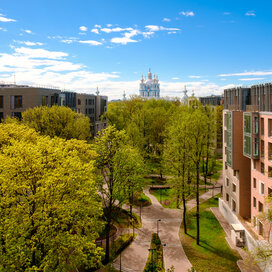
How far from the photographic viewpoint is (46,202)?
19531 mm

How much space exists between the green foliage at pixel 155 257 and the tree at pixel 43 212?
694 cm

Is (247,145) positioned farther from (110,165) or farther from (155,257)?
(155,257)

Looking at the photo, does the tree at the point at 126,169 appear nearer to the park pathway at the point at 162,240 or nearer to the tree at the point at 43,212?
the park pathway at the point at 162,240

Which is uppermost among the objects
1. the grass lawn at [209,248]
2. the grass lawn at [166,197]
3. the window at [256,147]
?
the window at [256,147]

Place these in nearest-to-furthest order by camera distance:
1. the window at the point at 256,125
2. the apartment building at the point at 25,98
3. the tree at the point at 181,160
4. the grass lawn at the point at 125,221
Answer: the window at the point at 256,125, the tree at the point at 181,160, the grass lawn at the point at 125,221, the apartment building at the point at 25,98

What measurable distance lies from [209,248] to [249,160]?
1243 cm

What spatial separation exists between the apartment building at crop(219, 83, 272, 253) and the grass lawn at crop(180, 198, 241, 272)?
245 cm

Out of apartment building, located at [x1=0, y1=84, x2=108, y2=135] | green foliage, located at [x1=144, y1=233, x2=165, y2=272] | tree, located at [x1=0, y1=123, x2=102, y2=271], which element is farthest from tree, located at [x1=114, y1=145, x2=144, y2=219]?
apartment building, located at [x1=0, y1=84, x2=108, y2=135]

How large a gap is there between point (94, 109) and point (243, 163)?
64613mm

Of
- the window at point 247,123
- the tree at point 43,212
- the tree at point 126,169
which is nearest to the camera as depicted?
the tree at point 43,212

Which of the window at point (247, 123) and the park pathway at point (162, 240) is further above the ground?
the window at point (247, 123)

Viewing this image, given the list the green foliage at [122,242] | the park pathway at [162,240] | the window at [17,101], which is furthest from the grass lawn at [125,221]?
the window at [17,101]

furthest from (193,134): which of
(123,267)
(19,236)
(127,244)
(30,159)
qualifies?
(19,236)

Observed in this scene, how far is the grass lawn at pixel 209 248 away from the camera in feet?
92.7
